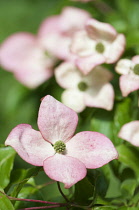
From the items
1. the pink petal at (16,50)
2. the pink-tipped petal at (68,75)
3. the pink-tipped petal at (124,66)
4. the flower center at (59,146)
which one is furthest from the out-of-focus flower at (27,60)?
the flower center at (59,146)

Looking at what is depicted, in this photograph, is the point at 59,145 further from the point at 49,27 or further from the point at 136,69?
the point at 49,27

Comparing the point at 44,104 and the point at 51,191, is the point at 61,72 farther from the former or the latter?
the point at 51,191

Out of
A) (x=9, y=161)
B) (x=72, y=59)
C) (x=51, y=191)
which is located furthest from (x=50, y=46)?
(x=51, y=191)

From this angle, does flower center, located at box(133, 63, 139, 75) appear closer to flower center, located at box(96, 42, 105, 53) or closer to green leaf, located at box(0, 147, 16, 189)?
flower center, located at box(96, 42, 105, 53)

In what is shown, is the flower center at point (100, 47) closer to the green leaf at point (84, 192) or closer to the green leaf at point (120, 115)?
the green leaf at point (120, 115)

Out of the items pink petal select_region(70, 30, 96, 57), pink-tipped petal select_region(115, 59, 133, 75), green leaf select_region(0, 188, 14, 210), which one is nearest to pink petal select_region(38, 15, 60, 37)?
pink petal select_region(70, 30, 96, 57)

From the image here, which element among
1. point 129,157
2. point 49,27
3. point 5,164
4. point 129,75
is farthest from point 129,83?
point 49,27
